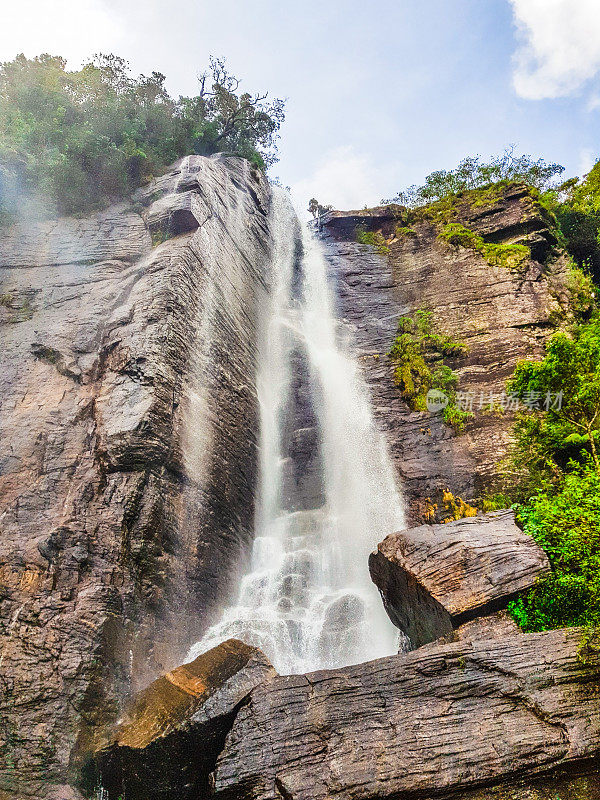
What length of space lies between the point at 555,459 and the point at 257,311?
10.8 meters

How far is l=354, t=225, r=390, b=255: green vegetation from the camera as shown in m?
21.6

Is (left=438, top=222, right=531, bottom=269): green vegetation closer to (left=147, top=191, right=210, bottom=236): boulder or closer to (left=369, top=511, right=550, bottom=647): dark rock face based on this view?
(left=147, top=191, right=210, bottom=236): boulder

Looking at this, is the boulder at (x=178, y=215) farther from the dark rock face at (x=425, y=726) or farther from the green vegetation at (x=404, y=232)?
the dark rock face at (x=425, y=726)

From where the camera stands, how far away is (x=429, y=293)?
18.2m

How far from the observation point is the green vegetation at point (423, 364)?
46.6 ft

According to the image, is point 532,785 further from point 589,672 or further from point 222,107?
point 222,107

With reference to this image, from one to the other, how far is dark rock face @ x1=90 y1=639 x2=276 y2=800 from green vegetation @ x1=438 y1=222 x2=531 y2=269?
52.0 feet

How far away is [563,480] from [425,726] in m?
4.68

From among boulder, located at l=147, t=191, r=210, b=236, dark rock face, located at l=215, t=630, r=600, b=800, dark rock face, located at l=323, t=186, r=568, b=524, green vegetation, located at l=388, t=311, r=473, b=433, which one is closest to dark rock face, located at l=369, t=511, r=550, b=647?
dark rock face, located at l=215, t=630, r=600, b=800

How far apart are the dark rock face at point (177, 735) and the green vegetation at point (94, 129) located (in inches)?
574

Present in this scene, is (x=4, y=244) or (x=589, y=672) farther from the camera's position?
(x=4, y=244)

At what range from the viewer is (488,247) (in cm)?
1808

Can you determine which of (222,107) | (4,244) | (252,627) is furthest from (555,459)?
(222,107)

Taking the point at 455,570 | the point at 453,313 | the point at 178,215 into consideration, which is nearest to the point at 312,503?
the point at 455,570
